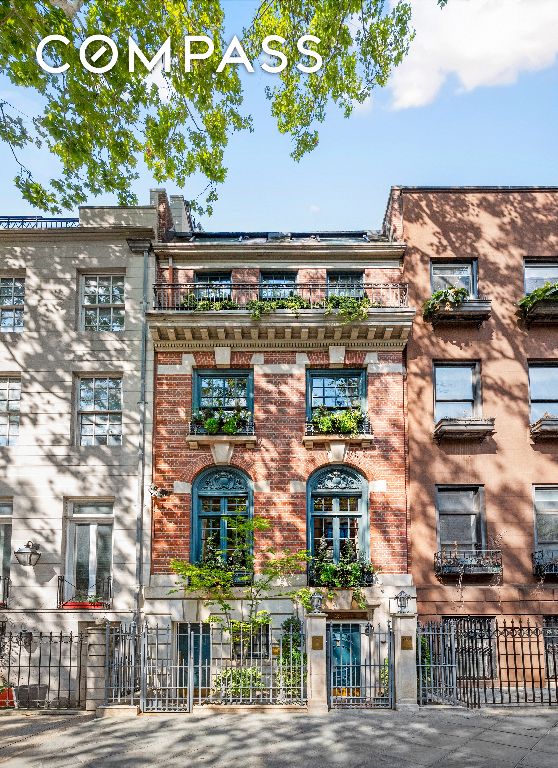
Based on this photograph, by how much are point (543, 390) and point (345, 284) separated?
635cm

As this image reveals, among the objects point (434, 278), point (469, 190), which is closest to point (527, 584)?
point (434, 278)

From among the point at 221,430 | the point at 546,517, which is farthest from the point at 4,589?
the point at 546,517

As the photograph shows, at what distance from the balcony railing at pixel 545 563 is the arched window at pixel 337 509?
4.48 metres

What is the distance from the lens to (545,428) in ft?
66.9

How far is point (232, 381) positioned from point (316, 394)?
238cm

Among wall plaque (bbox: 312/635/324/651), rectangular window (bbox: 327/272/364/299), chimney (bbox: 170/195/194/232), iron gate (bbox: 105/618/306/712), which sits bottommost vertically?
iron gate (bbox: 105/618/306/712)

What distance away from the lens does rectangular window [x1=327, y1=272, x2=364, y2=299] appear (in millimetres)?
21530

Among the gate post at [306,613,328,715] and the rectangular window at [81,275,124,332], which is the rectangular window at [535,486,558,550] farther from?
the rectangular window at [81,275,124,332]

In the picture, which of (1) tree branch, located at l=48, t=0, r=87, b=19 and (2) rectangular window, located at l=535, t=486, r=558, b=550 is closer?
(1) tree branch, located at l=48, t=0, r=87, b=19

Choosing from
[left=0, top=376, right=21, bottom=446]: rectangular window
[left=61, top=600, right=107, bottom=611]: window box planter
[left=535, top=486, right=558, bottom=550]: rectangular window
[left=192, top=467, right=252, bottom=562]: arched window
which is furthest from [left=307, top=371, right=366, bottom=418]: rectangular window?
[left=0, top=376, right=21, bottom=446]: rectangular window

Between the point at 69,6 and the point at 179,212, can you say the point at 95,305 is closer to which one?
the point at 179,212

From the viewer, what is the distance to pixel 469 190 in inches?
884

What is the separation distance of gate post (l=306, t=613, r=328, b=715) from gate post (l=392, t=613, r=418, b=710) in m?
1.49

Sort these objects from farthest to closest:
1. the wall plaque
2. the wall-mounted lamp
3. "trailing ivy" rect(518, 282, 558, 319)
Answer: "trailing ivy" rect(518, 282, 558, 319) → the wall-mounted lamp → the wall plaque
